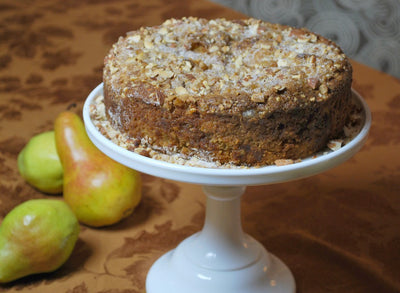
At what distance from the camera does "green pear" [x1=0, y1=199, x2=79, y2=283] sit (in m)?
1.28

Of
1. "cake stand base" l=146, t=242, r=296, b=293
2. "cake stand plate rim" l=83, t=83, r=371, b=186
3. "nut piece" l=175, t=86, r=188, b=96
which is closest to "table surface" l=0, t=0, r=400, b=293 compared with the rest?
"cake stand base" l=146, t=242, r=296, b=293

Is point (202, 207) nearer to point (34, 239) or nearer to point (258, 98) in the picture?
point (34, 239)

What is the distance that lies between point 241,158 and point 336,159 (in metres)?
0.17

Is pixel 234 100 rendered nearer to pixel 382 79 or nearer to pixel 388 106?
pixel 388 106

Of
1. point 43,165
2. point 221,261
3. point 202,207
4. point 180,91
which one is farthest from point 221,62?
point 43,165

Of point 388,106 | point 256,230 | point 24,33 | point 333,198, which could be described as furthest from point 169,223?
point 24,33

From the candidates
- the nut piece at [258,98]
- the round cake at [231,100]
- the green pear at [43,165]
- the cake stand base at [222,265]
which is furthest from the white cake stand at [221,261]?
the green pear at [43,165]

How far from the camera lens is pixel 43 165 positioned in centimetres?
161

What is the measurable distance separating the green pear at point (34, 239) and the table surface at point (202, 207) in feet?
0.21

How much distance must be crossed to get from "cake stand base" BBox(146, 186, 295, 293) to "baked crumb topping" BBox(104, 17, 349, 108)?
0.96 ft

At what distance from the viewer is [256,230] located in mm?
1548

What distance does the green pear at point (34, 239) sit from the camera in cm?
128

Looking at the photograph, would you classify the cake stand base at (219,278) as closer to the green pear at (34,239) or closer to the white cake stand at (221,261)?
the white cake stand at (221,261)

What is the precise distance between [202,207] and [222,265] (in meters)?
0.33
